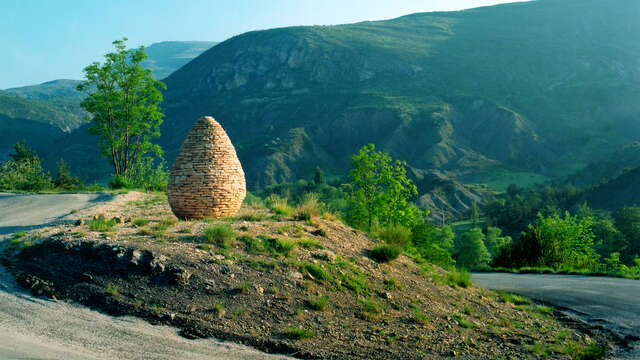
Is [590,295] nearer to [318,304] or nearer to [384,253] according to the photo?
[384,253]

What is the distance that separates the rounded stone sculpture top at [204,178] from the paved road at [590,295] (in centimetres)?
1048

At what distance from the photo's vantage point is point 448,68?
180 m

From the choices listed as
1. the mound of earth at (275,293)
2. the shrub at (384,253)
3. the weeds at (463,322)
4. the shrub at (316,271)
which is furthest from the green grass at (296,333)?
the shrub at (384,253)

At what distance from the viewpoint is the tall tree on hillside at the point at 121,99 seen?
3083 centimetres

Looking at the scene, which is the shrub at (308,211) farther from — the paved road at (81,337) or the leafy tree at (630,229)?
the leafy tree at (630,229)

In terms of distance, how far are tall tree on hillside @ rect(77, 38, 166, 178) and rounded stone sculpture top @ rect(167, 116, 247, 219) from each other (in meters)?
19.6

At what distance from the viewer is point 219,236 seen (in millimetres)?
10805

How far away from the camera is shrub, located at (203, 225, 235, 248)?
1069 centimetres

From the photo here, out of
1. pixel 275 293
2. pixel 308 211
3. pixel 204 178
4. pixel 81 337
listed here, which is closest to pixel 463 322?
pixel 275 293

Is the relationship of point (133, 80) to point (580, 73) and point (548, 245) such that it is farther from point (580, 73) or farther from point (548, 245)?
point (580, 73)

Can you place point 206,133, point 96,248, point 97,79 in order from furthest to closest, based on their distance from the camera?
point 97,79 < point 206,133 < point 96,248

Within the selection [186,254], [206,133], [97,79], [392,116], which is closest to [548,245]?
[206,133]

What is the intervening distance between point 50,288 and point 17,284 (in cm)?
79

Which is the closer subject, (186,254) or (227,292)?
(227,292)
